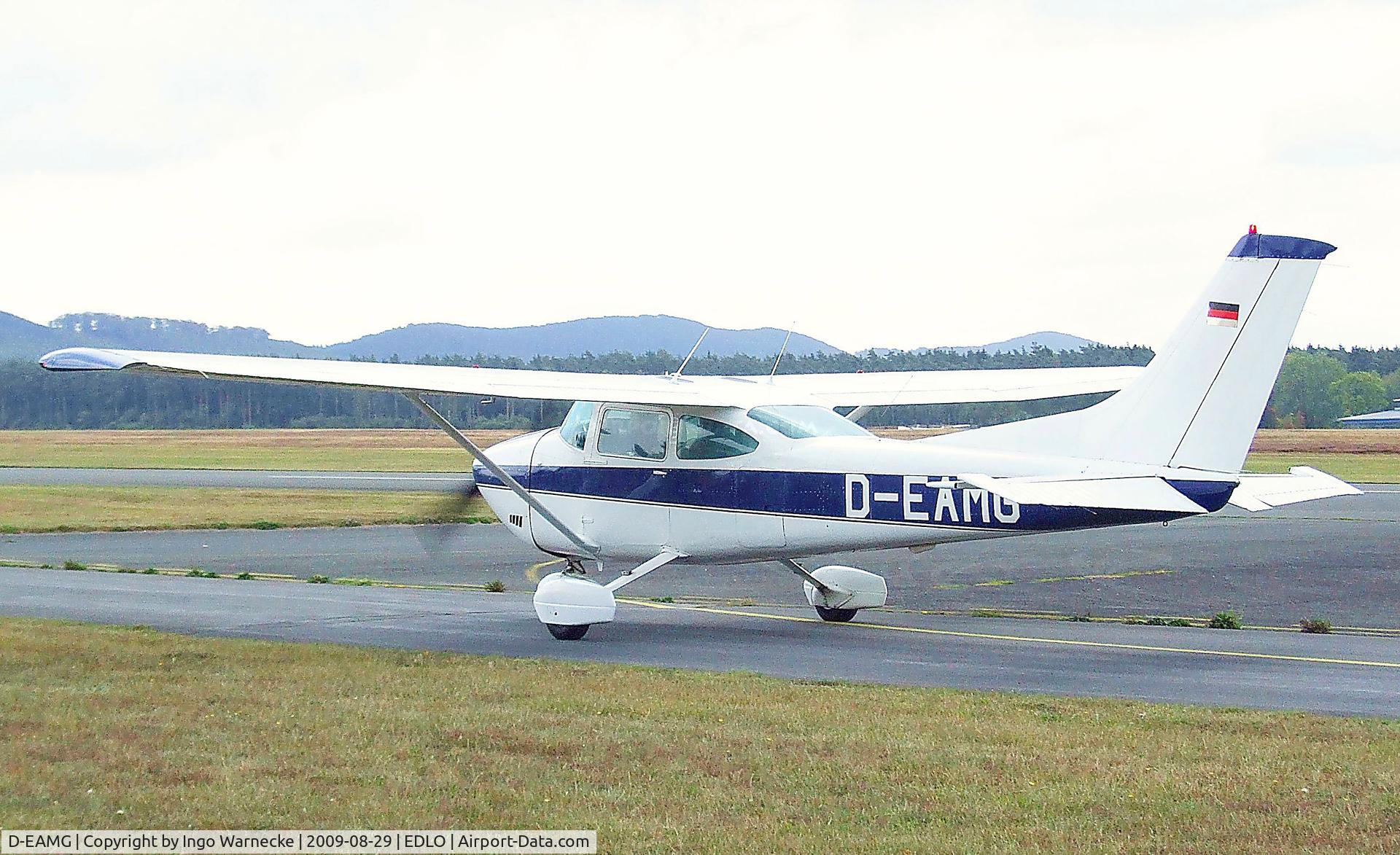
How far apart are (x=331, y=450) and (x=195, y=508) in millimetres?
38007

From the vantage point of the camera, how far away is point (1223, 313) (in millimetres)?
11133

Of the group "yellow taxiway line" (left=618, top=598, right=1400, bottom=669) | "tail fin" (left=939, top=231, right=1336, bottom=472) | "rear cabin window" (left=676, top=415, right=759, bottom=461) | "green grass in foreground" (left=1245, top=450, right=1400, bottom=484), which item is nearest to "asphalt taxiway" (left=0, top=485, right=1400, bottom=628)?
"yellow taxiway line" (left=618, top=598, right=1400, bottom=669)

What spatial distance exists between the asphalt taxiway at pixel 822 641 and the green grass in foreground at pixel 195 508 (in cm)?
949

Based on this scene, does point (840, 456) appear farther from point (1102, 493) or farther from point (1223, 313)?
point (1223, 313)

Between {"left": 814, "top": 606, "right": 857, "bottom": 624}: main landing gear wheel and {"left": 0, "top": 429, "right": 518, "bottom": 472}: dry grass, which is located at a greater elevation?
{"left": 814, "top": 606, "right": 857, "bottom": 624}: main landing gear wheel

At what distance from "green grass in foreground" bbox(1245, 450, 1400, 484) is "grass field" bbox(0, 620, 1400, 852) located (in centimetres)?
3756

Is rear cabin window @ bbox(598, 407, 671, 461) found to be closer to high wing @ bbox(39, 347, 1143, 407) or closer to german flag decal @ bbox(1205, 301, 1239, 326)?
high wing @ bbox(39, 347, 1143, 407)

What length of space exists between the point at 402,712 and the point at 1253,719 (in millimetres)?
5459

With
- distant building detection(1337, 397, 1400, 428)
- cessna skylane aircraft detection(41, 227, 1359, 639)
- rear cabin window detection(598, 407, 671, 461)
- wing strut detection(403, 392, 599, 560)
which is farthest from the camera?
distant building detection(1337, 397, 1400, 428)

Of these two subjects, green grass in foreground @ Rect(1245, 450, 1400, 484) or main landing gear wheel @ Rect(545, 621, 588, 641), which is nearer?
main landing gear wheel @ Rect(545, 621, 588, 641)

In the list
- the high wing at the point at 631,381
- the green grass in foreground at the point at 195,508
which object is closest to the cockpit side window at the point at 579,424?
the high wing at the point at 631,381

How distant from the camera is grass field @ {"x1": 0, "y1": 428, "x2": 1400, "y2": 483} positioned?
176ft

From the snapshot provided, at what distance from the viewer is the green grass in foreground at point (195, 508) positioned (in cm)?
2858

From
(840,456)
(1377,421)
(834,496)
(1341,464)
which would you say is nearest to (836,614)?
(834,496)
